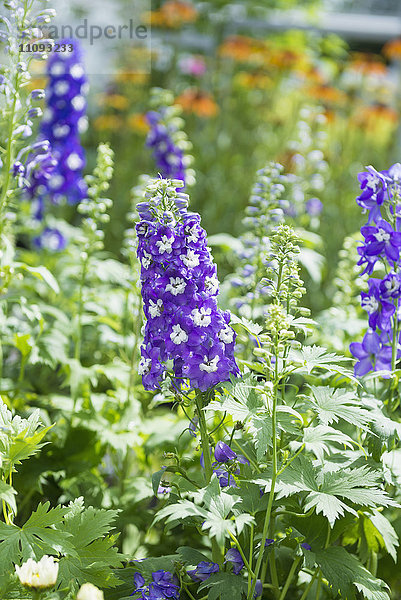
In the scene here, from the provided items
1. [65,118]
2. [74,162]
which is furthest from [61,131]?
[74,162]

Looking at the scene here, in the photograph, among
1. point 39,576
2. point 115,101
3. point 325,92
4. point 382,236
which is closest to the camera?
point 39,576

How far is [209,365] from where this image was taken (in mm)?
2047

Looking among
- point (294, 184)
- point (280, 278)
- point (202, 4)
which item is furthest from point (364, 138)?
point (280, 278)

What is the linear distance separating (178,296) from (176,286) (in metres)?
0.03

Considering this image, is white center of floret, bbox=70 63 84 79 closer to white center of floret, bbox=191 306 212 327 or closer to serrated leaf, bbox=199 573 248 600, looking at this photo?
white center of floret, bbox=191 306 212 327

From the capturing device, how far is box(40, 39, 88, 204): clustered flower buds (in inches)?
173

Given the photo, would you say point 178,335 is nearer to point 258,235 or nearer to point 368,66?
point 258,235

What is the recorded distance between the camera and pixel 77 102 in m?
4.37

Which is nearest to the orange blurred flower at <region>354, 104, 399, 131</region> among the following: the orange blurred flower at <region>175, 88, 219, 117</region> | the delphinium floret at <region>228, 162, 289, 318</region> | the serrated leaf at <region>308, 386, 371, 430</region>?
the orange blurred flower at <region>175, 88, 219, 117</region>

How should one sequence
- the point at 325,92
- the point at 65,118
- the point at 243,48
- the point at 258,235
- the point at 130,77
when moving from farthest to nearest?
the point at 130,77, the point at 243,48, the point at 325,92, the point at 65,118, the point at 258,235

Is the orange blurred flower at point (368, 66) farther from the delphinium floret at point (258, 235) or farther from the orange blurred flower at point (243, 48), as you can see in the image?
the delphinium floret at point (258, 235)

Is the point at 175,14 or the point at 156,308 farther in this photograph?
the point at 175,14

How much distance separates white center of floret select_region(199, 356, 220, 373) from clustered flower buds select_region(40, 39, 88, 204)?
2616 millimetres

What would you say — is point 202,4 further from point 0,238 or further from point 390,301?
point 390,301
